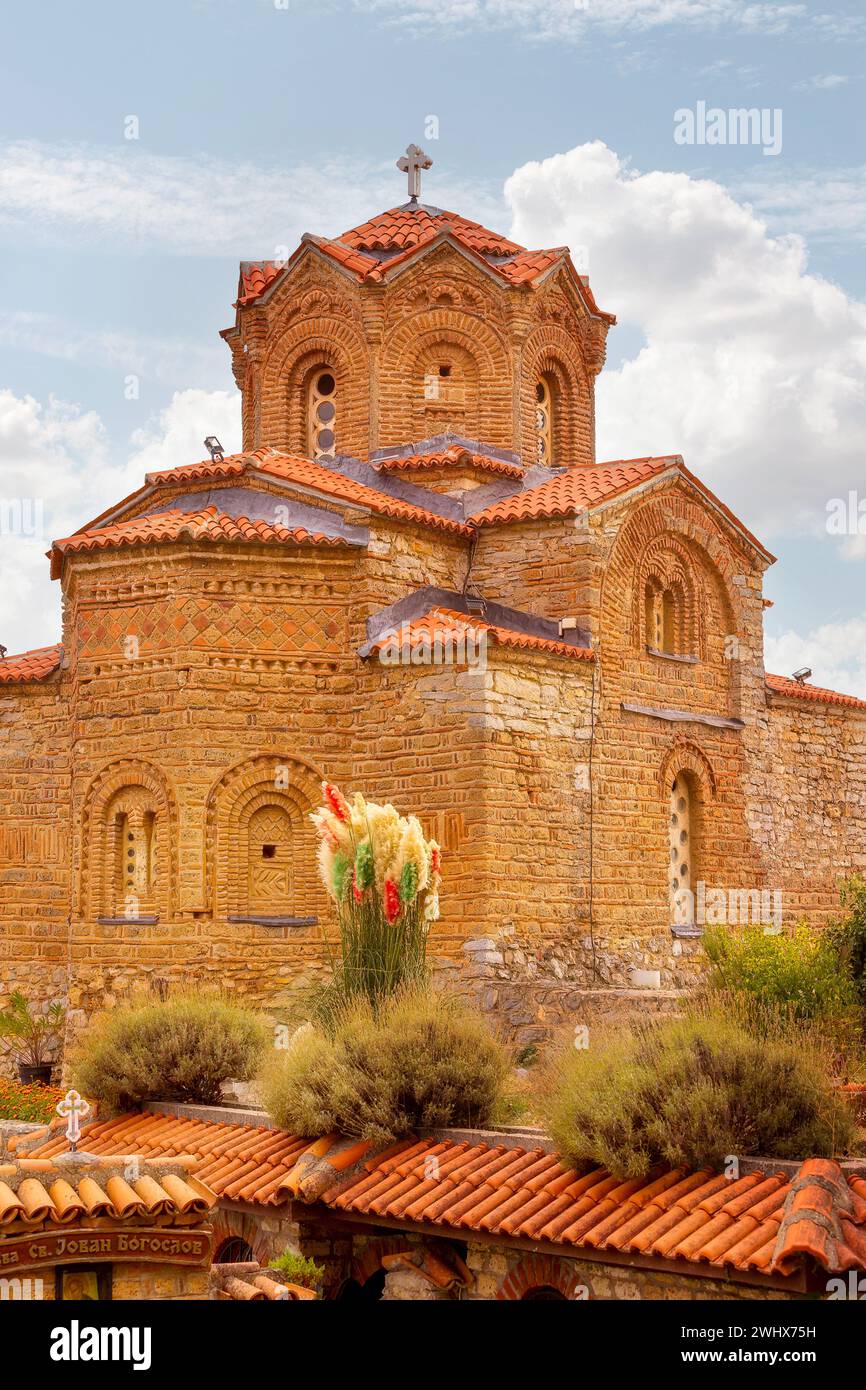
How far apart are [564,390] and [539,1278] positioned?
13.9 metres

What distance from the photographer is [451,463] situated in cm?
1914

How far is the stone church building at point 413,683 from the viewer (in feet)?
52.8

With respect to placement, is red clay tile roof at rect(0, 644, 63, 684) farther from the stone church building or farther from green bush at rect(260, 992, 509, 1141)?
green bush at rect(260, 992, 509, 1141)

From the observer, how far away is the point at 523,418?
20172mm

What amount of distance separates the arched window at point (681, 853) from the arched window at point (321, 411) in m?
6.24

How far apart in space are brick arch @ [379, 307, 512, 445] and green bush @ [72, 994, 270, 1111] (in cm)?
837

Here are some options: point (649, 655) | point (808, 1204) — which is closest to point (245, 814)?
point (649, 655)

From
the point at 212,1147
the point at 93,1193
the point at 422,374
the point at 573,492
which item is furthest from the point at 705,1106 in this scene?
the point at 422,374

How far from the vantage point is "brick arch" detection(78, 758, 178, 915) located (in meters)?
16.3

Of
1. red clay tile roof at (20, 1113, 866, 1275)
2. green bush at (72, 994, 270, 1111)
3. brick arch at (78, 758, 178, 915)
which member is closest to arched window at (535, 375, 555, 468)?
A: brick arch at (78, 758, 178, 915)

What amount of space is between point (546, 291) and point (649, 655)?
5365mm

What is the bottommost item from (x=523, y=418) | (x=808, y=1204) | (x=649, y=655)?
(x=808, y=1204)

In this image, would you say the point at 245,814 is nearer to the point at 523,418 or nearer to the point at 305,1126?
the point at 305,1126

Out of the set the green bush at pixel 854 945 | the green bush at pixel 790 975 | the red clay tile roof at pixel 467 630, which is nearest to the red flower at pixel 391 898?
the green bush at pixel 790 975
